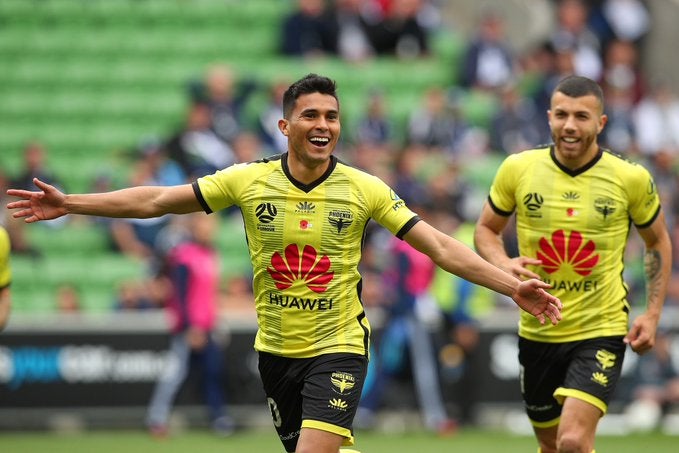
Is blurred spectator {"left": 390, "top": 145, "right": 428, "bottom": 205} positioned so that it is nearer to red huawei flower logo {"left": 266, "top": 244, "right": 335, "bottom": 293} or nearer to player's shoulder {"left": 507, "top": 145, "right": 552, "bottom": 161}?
player's shoulder {"left": 507, "top": 145, "right": 552, "bottom": 161}

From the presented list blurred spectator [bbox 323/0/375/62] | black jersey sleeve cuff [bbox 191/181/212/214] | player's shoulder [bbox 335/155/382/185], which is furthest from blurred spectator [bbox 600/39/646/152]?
black jersey sleeve cuff [bbox 191/181/212/214]

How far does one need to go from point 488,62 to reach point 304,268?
1282 cm

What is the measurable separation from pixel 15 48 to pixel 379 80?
552cm

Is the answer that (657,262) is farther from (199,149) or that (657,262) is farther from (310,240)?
(199,149)

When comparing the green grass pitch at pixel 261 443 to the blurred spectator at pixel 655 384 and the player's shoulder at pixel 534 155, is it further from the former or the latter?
the player's shoulder at pixel 534 155

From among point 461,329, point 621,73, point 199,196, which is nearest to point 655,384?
point 461,329

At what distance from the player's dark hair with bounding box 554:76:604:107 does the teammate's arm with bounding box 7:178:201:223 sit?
2.49 m

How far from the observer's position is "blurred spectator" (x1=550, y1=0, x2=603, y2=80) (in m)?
20.2

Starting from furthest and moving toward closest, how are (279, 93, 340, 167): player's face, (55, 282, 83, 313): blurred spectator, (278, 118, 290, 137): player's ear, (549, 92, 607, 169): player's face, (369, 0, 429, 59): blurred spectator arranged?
1. (369, 0, 429, 59): blurred spectator
2. (55, 282, 83, 313): blurred spectator
3. (549, 92, 607, 169): player's face
4. (278, 118, 290, 137): player's ear
5. (279, 93, 340, 167): player's face

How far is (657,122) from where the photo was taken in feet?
65.3

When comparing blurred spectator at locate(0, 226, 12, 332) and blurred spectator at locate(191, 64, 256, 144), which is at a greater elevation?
blurred spectator at locate(191, 64, 256, 144)

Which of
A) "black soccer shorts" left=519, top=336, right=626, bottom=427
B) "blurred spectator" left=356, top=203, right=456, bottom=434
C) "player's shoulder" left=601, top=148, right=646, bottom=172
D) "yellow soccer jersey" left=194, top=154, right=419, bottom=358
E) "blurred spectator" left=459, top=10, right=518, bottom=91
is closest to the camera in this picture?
"yellow soccer jersey" left=194, top=154, right=419, bottom=358

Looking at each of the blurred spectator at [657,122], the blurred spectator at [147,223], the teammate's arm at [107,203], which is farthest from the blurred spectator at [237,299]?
the teammate's arm at [107,203]

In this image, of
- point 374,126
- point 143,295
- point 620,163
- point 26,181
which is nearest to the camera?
point 620,163
